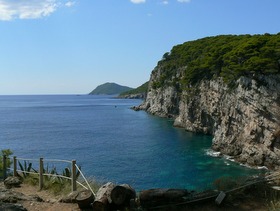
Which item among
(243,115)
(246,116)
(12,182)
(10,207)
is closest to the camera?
(10,207)

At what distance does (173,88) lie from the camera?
307 feet

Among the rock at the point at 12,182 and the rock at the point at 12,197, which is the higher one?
the rock at the point at 12,197

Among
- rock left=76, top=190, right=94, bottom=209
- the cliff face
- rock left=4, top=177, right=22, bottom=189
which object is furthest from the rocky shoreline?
rock left=76, top=190, right=94, bottom=209

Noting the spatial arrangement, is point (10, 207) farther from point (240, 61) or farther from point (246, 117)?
point (240, 61)

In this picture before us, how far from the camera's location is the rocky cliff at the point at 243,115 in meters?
41.0

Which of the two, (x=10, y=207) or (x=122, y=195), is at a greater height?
(x=122, y=195)

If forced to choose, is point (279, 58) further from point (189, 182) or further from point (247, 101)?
point (189, 182)

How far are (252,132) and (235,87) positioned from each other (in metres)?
8.19

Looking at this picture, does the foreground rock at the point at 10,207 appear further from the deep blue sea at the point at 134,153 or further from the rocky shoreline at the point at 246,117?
the rocky shoreline at the point at 246,117

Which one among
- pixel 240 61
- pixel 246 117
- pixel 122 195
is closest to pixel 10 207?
pixel 122 195

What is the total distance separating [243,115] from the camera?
46.7 meters

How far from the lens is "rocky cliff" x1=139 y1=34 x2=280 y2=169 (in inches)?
1613

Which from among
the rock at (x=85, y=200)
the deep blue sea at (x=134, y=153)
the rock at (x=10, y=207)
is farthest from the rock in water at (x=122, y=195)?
the deep blue sea at (x=134, y=153)

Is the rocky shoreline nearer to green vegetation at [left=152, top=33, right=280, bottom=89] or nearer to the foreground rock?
green vegetation at [left=152, top=33, right=280, bottom=89]
